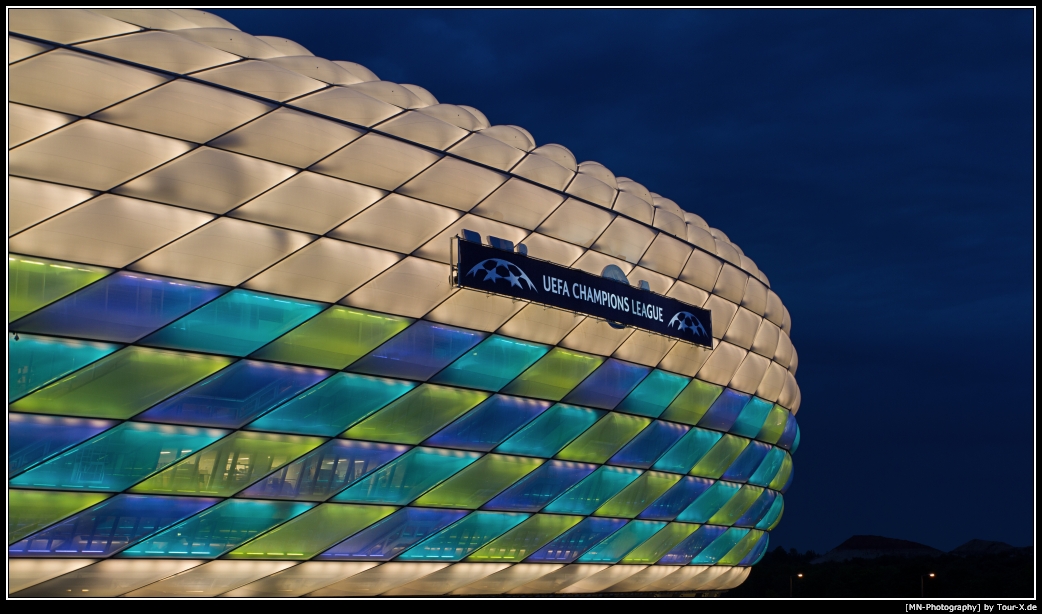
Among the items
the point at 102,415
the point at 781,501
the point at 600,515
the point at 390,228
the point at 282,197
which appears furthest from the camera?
the point at 781,501

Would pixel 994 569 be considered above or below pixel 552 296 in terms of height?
below

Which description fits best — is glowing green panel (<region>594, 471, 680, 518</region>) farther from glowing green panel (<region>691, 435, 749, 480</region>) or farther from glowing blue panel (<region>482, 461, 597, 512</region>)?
glowing blue panel (<region>482, 461, 597, 512</region>)

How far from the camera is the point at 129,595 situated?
617 inches

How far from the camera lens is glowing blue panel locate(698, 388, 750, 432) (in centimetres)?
2462

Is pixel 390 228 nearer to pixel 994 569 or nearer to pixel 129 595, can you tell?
pixel 129 595

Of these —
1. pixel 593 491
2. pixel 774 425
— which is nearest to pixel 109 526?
pixel 593 491

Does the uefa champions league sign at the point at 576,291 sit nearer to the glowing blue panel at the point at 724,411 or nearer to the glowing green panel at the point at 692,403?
the glowing green panel at the point at 692,403

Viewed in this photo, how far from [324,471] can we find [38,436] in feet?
15.6

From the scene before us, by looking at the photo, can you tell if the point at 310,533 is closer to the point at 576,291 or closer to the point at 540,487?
the point at 540,487

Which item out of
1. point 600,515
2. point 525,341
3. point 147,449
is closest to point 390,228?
point 525,341

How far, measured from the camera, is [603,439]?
21500 millimetres

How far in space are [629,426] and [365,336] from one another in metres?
7.58

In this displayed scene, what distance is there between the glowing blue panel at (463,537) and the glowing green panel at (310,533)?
1.43m

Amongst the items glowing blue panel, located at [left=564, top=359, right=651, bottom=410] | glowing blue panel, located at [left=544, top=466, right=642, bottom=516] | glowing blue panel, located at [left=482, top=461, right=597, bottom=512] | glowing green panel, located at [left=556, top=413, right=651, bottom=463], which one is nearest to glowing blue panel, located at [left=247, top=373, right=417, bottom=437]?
glowing blue panel, located at [left=482, top=461, right=597, bottom=512]
